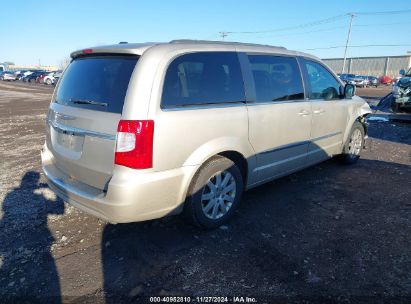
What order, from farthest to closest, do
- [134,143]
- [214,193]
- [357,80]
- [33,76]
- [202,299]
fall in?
[33,76] < [357,80] < [214,193] < [134,143] < [202,299]

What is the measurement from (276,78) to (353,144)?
9.05ft

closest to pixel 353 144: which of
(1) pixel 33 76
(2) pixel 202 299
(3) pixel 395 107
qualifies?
(2) pixel 202 299

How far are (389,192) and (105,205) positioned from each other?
4.09m

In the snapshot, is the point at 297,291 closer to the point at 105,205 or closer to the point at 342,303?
the point at 342,303

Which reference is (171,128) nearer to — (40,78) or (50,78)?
(50,78)

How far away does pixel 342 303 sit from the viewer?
2473mm

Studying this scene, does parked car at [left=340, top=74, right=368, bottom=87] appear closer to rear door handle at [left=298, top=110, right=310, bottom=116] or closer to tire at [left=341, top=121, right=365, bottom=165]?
tire at [left=341, top=121, right=365, bottom=165]

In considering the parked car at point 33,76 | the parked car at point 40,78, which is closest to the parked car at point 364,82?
the parked car at point 40,78

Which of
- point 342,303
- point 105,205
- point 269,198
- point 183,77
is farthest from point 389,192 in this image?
point 105,205

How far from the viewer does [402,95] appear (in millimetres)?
11469

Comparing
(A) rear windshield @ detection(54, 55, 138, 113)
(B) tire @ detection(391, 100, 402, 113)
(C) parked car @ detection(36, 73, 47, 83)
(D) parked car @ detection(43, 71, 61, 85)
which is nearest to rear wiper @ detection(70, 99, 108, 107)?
(A) rear windshield @ detection(54, 55, 138, 113)

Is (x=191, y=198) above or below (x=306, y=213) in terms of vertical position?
above

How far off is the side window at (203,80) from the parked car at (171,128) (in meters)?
0.01

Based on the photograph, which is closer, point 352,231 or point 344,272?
point 344,272
